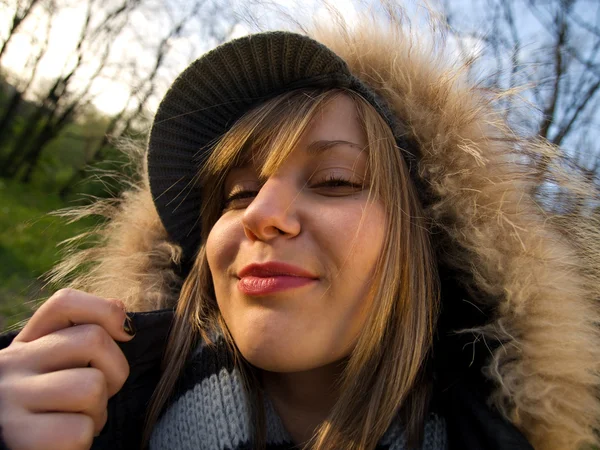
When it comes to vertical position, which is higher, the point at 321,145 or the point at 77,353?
the point at 321,145

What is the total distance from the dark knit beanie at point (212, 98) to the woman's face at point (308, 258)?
0.77 ft

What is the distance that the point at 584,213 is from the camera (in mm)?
1680

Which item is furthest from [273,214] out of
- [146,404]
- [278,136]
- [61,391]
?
[146,404]

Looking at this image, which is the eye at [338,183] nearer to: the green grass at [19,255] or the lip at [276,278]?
the lip at [276,278]

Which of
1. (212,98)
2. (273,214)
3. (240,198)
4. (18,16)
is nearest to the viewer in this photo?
(273,214)

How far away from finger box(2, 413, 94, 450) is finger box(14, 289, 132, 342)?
248 millimetres

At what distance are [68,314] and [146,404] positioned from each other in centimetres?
52

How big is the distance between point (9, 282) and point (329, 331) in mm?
6008

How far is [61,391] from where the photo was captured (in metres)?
1.20

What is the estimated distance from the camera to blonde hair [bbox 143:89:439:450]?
1.44 metres

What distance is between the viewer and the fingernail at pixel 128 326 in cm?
152

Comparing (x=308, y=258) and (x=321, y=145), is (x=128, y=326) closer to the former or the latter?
(x=308, y=258)

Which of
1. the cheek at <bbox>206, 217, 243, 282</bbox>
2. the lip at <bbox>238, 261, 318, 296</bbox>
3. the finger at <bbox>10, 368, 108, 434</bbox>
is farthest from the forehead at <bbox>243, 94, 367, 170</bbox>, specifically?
the finger at <bbox>10, 368, 108, 434</bbox>

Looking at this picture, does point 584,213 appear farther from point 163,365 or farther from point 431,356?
point 163,365
